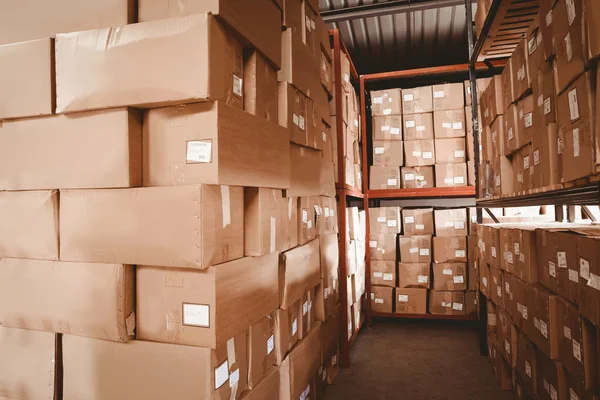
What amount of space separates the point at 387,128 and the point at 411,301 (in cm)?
193

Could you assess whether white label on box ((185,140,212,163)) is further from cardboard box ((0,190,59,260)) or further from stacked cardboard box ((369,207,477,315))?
stacked cardboard box ((369,207,477,315))

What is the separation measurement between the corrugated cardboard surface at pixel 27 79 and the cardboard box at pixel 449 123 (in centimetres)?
373

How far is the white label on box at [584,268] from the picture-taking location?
1469 mm

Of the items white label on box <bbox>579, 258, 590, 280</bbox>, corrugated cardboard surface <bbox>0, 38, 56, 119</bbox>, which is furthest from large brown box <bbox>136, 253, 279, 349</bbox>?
white label on box <bbox>579, 258, 590, 280</bbox>

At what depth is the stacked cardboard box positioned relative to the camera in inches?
168

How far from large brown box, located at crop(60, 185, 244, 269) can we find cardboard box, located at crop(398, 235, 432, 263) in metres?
3.13

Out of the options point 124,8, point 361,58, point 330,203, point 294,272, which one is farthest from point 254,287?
point 361,58

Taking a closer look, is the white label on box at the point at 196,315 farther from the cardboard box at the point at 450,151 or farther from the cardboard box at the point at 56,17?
the cardboard box at the point at 450,151

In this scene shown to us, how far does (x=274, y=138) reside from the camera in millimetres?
1866

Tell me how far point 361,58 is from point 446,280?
2946 millimetres

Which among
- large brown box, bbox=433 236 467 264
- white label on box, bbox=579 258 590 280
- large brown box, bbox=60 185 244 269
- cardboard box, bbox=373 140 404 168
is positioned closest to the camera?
large brown box, bbox=60 185 244 269

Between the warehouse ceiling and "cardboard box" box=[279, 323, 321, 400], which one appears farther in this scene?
the warehouse ceiling

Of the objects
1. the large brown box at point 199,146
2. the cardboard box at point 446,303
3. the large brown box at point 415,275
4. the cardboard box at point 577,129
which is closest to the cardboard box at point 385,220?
the large brown box at point 415,275

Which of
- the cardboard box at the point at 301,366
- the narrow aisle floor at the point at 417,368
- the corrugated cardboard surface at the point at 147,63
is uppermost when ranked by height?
the corrugated cardboard surface at the point at 147,63
